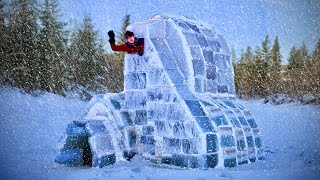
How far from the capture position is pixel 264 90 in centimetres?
530

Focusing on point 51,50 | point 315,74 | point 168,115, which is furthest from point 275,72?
point 168,115

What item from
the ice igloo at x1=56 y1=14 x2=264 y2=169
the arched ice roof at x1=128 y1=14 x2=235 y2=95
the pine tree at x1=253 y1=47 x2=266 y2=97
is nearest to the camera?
the ice igloo at x1=56 y1=14 x2=264 y2=169

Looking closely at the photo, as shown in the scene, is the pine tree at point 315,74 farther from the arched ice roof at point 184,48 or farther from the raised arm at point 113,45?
the raised arm at point 113,45

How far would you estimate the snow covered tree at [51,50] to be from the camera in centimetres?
425

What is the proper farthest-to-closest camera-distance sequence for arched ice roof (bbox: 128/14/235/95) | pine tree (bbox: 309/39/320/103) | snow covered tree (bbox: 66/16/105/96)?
snow covered tree (bbox: 66/16/105/96), pine tree (bbox: 309/39/320/103), arched ice roof (bbox: 128/14/235/95)

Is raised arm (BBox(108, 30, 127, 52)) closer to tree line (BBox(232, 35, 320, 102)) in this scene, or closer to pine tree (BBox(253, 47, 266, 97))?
tree line (BBox(232, 35, 320, 102))

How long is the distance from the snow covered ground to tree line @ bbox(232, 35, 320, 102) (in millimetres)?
282

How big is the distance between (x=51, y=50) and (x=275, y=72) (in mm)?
3310

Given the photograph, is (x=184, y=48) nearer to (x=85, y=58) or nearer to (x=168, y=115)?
(x=168, y=115)

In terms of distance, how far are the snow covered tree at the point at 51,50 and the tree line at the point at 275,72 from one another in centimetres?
237

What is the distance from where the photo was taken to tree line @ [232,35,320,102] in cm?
472

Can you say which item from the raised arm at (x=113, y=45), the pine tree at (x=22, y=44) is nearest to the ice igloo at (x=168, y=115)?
the raised arm at (x=113, y=45)

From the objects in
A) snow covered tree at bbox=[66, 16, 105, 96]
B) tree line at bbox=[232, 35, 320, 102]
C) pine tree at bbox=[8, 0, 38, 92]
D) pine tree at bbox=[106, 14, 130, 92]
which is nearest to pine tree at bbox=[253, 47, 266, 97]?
tree line at bbox=[232, 35, 320, 102]

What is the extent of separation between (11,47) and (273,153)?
3063mm
